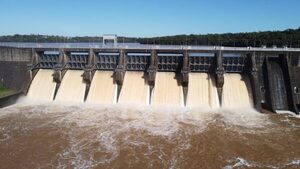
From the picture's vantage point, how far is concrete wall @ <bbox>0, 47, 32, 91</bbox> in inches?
1094

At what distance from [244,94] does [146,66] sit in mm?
8588

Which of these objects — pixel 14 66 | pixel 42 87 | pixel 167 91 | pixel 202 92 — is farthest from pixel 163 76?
pixel 14 66

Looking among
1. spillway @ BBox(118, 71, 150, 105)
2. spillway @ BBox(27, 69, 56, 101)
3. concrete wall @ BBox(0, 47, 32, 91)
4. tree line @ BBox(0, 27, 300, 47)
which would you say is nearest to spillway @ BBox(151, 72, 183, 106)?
spillway @ BBox(118, 71, 150, 105)

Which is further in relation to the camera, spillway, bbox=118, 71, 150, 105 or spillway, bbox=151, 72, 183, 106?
spillway, bbox=118, 71, 150, 105

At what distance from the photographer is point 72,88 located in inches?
1043

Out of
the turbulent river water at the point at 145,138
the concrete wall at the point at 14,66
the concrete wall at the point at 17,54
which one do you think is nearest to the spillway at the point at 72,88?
the turbulent river water at the point at 145,138

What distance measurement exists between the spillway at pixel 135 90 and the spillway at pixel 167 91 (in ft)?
2.47

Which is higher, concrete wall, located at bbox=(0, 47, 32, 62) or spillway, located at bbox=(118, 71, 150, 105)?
concrete wall, located at bbox=(0, 47, 32, 62)

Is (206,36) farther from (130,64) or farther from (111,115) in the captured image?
(111,115)

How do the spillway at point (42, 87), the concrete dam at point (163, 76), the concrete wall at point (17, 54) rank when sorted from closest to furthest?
the concrete dam at point (163, 76) < the spillway at point (42, 87) < the concrete wall at point (17, 54)

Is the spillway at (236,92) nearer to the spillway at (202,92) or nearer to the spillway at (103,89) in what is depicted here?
the spillway at (202,92)

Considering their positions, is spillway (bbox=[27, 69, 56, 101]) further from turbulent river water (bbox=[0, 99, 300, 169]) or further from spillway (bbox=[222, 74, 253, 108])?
spillway (bbox=[222, 74, 253, 108])

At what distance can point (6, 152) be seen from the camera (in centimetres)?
1545

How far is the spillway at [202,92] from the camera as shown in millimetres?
23906
